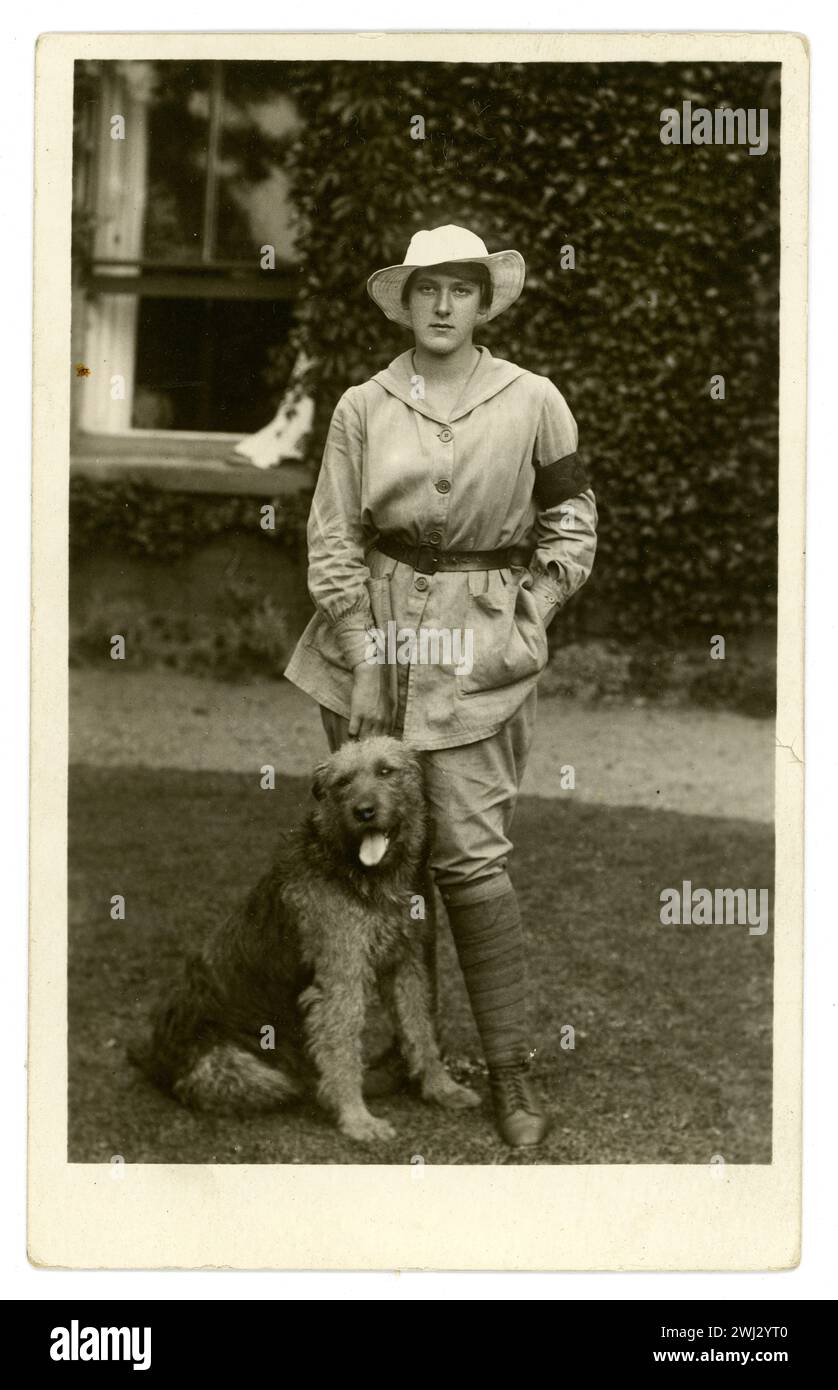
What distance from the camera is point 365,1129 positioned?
14.9 ft

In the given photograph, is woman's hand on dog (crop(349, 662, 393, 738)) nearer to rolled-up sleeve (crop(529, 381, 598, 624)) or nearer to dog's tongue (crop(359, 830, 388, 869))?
dog's tongue (crop(359, 830, 388, 869))

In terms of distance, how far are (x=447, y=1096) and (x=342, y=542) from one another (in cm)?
190

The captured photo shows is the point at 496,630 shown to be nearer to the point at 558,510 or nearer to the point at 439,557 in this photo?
the point at 439,557

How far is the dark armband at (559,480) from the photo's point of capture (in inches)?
182

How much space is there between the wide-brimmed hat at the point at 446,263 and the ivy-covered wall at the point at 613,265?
1.28 ft

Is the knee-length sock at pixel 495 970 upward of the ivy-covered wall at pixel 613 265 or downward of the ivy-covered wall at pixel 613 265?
downward

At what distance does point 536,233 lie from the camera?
210 inches

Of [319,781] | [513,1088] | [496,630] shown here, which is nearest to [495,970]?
[513,1088]

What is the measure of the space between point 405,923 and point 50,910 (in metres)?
1.19

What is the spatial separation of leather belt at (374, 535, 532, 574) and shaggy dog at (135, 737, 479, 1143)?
595 mm

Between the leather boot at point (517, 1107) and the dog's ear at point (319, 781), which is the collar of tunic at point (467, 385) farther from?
the leather boot at point (517, 1107)

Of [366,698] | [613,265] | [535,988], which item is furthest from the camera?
[613,265]

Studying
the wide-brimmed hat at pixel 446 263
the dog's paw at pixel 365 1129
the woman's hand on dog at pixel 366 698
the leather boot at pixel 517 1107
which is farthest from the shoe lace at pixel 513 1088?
the wide-brimmed hat at pixel 446 263
